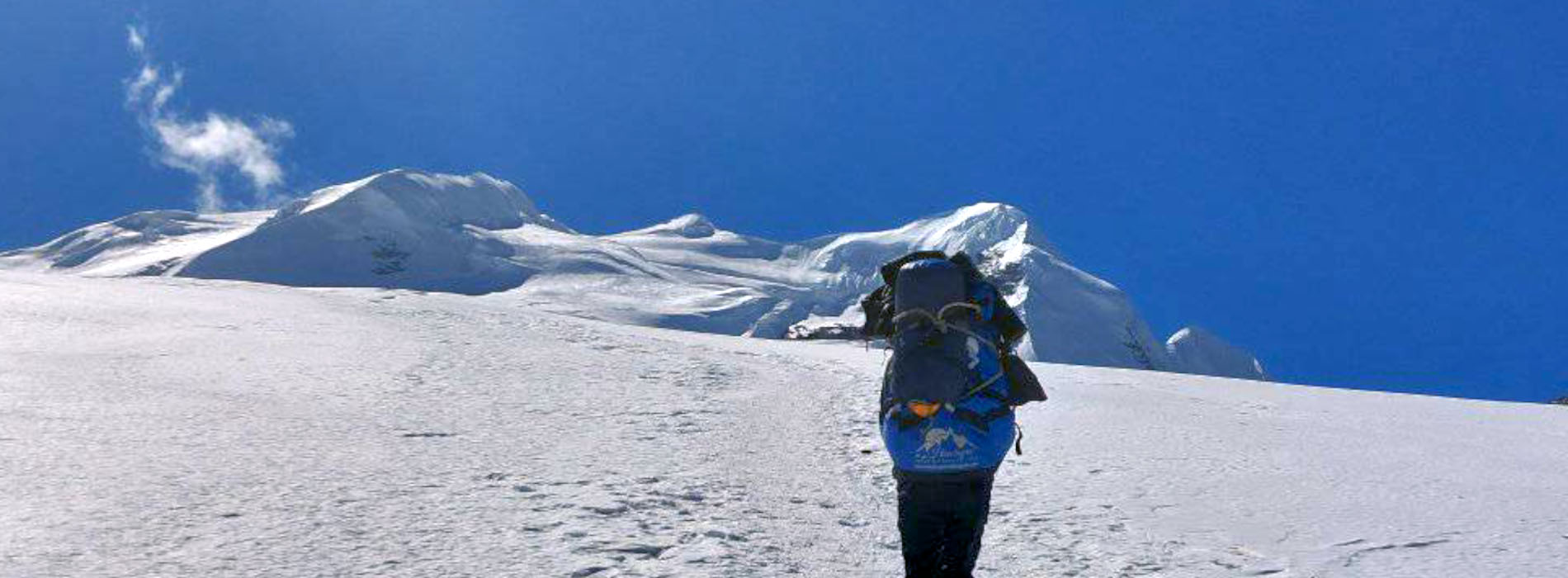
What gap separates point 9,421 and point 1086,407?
10405 mm

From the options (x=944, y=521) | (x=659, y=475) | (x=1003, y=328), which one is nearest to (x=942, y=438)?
(x=944, y=521)

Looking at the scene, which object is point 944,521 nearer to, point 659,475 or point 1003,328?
point 1003,328

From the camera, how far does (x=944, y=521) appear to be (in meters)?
5.53

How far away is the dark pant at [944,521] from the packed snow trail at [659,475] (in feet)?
4.36

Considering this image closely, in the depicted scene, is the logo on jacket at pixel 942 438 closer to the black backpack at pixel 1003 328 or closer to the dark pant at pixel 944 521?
the dark pant at pixel 944 521

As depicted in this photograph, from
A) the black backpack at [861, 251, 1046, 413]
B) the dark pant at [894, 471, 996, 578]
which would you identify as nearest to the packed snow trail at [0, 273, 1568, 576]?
the dark pant at [894, 471, 996, 578]

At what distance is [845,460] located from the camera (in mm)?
10148

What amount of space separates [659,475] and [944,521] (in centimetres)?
392

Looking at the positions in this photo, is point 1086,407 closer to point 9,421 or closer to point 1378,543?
point 1378,543

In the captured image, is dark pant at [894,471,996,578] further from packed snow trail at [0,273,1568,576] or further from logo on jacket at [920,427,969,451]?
packed snow trail at [0,273,1568,576]

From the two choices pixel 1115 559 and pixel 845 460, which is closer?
pixel 1115 559

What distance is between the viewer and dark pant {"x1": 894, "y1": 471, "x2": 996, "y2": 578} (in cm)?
549

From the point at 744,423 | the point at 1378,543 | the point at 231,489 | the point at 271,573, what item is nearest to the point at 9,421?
the point at 231,489

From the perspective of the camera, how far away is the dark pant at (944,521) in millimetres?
5488
